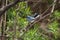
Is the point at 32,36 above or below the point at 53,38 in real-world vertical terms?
above

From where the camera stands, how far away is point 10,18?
5.03ft

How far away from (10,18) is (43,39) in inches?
13.2

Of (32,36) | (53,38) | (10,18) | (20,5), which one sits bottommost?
(53,38)

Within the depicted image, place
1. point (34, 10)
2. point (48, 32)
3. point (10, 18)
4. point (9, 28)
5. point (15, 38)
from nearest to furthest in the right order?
point (15, 38) < point (9, 28) < point (10, 18) < point (48, 32) < point (34, 10)

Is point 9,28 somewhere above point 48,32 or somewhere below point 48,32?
above

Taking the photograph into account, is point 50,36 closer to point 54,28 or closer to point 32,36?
point 54,28

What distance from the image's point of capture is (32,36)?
1432 mm

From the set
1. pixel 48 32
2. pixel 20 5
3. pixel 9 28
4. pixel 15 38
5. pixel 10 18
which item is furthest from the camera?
pixel 48 32

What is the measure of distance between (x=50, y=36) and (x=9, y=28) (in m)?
0.51

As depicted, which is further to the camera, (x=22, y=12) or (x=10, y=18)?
(x=10, y=18)

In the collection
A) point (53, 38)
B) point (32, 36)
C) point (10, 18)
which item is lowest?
point (53, 38)

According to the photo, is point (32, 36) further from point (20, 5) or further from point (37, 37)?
point (20, 5)

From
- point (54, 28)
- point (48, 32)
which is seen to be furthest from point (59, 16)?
point (48, 32)

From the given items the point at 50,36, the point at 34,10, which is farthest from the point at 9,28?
the point at 34,10
